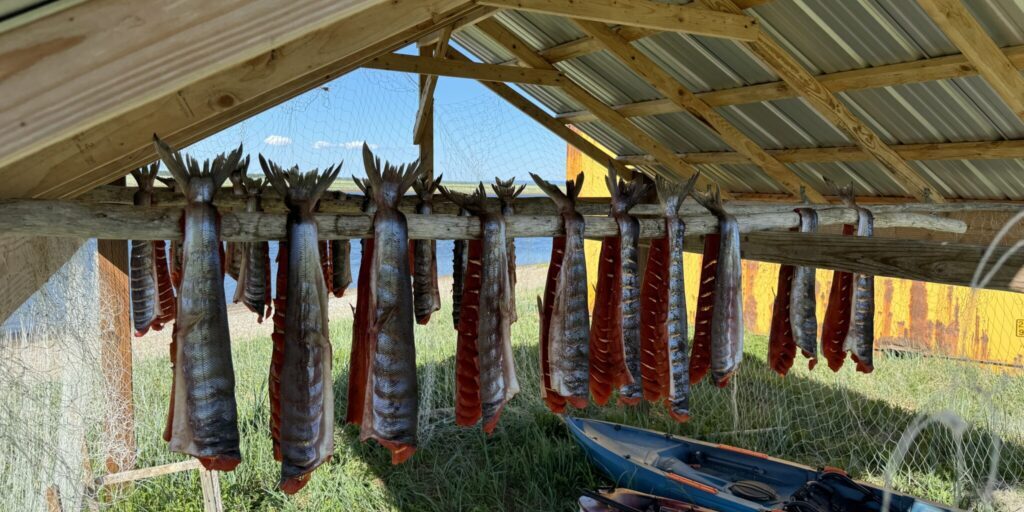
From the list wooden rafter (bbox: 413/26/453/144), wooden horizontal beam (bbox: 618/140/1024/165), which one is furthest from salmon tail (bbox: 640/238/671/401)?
wooden rafter (bbox: 413/26/453/144)

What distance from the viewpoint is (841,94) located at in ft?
19.6

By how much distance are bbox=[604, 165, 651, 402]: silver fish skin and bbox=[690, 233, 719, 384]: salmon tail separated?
385 mm

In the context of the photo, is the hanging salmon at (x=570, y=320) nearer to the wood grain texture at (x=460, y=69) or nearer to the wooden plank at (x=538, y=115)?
the wood grain texture at (x=460, y=69)

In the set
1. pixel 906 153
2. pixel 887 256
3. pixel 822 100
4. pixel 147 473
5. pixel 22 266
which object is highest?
pixel 822 100

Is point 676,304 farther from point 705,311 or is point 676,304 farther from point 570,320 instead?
point 570,320

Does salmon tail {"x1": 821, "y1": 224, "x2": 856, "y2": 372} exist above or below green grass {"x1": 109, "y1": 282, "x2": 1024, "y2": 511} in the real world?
above

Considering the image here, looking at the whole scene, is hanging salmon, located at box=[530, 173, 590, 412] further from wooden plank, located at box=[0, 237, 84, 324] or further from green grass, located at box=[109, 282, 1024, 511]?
green grass, located at box=[109, 282, 1024, 511]

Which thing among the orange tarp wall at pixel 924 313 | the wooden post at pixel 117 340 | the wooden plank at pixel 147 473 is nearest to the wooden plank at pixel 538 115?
the orange tarp wall at pixel 924 313

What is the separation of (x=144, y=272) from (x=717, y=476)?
460 cm

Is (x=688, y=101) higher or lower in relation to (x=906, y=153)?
higher

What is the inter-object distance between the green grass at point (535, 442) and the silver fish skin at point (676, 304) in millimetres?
3129

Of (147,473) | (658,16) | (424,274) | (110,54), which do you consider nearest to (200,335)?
(110,54)

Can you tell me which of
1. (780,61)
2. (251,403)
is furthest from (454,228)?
(251,403)

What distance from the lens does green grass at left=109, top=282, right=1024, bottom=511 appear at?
18.3 feet
